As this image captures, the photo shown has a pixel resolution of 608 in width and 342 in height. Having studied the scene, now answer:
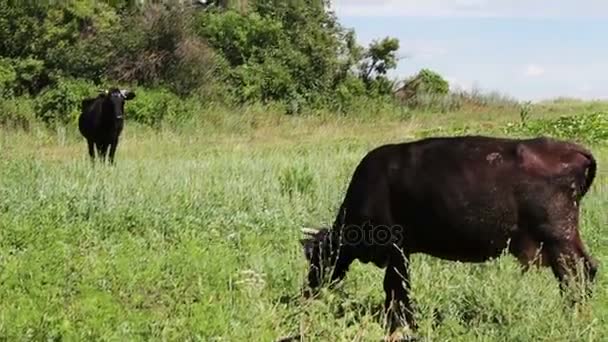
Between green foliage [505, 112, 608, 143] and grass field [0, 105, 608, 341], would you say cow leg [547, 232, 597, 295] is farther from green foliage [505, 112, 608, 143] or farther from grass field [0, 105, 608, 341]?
green foliage [505, 112, 608, 143]

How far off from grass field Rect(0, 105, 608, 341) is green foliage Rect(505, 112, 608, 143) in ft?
39.5

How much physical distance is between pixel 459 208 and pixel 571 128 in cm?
2027

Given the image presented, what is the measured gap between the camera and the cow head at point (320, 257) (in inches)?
310

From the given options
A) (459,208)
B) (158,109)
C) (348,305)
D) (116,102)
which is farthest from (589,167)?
(158,109)

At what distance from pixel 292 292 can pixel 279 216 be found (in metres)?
3.09

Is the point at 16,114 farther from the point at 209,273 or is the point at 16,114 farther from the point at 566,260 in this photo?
the point at 566,260

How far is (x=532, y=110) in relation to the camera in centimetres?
3834

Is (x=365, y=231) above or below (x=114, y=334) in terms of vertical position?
above

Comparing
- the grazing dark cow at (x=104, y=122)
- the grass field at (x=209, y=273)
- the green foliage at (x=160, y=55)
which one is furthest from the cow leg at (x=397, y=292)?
the green foliage at (x=160, y=55)

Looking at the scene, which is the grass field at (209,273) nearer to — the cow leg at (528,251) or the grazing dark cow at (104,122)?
the cow leg at (528,251)

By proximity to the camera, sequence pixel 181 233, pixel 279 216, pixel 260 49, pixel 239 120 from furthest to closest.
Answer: pixel 260 49
pixel 239 120
pixel 279 216
pixel 181 233

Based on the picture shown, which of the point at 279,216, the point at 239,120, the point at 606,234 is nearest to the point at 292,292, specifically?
the point at 279,216

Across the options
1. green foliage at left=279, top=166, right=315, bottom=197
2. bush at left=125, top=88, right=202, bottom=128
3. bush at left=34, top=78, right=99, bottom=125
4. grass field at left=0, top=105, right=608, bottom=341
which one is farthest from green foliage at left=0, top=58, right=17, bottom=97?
green foliage at left=279, top=166, right=315, bottom=197

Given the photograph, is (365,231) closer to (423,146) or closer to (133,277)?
(423,146)
